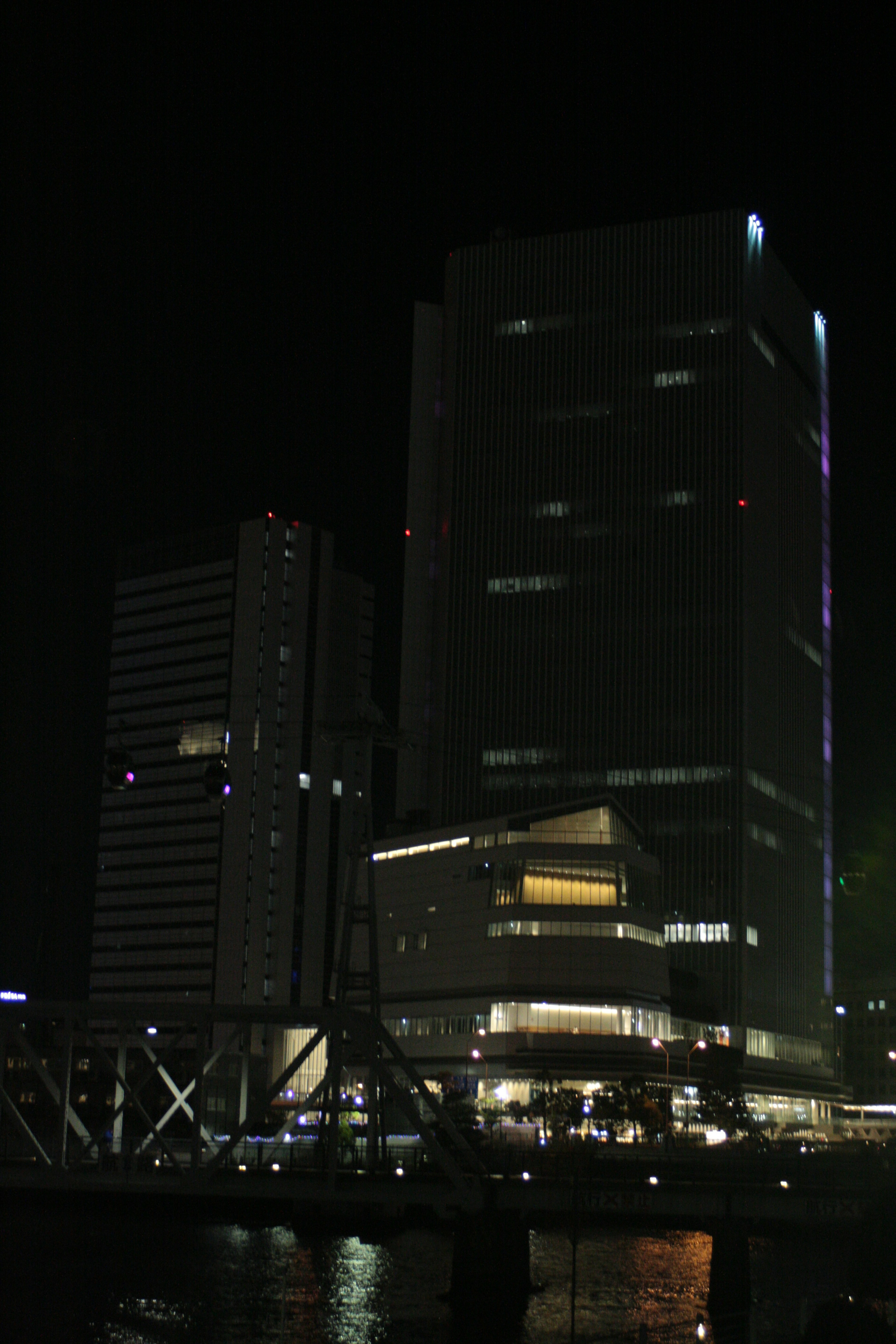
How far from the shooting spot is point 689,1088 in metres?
158

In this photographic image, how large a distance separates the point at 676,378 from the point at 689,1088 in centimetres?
8802

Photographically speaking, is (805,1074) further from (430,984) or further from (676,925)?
(430,984)

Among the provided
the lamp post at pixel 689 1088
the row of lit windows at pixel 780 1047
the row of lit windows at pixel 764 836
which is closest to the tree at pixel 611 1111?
the lamp post at pixel 689 1088

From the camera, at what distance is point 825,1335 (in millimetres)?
26250

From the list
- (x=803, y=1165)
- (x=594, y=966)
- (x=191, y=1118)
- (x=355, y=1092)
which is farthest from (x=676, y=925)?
(x=191, y=1118)

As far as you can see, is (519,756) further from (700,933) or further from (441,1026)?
(441,1026)

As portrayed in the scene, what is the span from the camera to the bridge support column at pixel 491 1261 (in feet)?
170

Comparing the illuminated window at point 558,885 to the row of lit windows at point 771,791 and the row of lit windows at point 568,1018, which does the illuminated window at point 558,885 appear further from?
the row of lit windows at point 771,791

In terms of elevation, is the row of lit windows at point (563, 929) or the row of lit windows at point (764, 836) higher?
the row of lit windows at point (764, 836)

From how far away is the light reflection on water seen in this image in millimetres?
49688

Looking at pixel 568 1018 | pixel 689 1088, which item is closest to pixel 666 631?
pixel 568 1018

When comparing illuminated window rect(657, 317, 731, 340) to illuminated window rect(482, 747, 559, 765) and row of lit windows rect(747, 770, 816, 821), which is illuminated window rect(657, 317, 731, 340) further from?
row of lit windows rect(747, 770, 816, 821)

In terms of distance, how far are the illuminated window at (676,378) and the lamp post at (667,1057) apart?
82.4 meters

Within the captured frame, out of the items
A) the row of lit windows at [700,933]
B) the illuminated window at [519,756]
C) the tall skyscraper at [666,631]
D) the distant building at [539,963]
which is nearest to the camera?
the distant building at [539,963]
